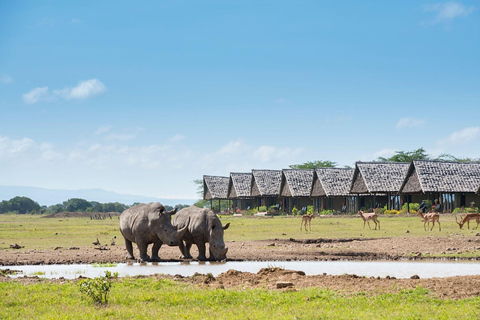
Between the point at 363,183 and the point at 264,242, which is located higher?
the point at 363,183

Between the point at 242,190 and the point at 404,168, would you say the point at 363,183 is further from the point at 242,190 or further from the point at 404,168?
the point at 242,190

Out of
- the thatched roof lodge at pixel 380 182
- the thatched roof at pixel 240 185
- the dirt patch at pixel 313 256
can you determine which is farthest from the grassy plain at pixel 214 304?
the thatched roof at pixel 240 185

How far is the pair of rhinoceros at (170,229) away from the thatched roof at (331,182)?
4440cm

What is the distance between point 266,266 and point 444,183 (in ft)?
124

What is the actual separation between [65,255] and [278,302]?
13357 mm

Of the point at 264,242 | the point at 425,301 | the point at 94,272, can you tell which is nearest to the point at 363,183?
the point at 264,242

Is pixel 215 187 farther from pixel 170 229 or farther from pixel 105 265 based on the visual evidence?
pixel 105 265

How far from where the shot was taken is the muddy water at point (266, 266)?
17.1 meters

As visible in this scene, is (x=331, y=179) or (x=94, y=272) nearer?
(x=94, y=272)

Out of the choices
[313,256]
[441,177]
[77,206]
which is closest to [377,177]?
[441,177]

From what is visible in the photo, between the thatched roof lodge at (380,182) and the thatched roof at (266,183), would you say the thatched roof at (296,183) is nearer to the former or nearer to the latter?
the thatched roof at (266,183)

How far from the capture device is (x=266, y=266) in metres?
19.2

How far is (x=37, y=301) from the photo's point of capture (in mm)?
11805

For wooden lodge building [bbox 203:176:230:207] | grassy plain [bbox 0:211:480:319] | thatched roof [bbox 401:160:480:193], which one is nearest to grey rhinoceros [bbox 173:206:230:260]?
grassy plain [bbox 0:211:480:319]
